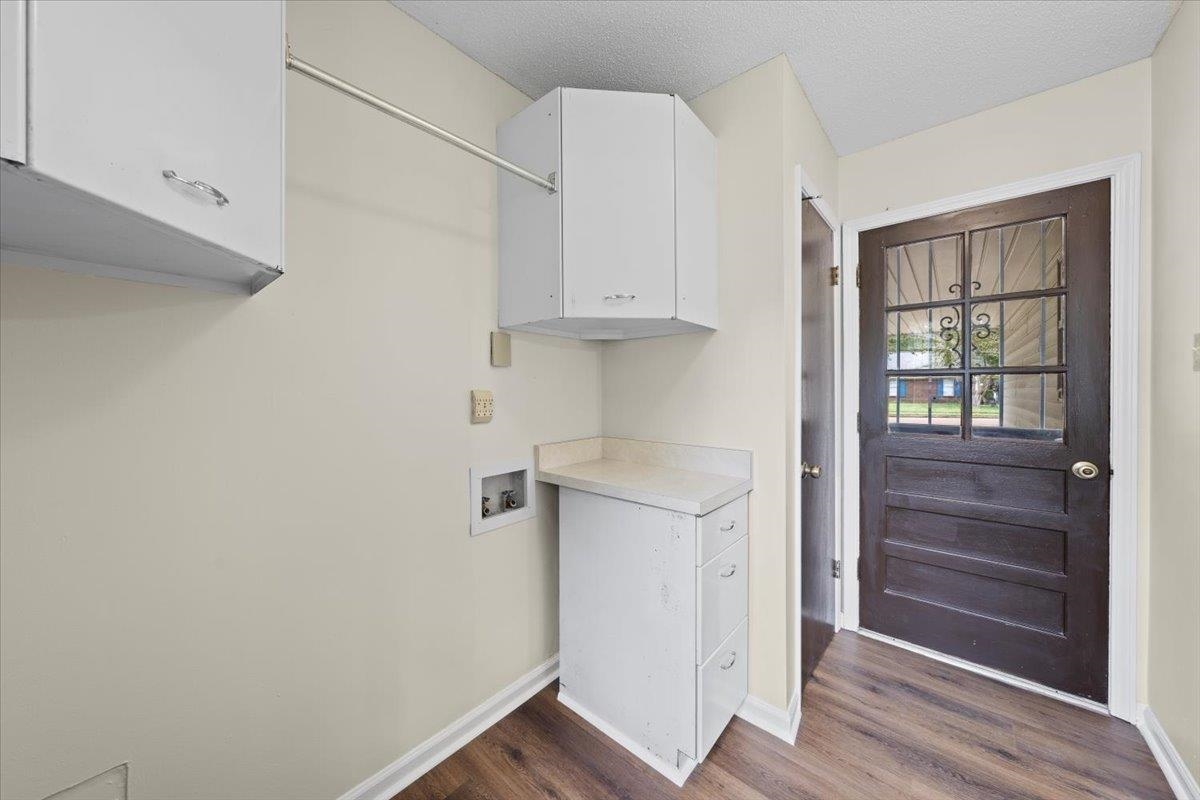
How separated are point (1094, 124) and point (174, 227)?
2.80 meters

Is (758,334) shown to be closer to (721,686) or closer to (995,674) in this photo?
(721,686)

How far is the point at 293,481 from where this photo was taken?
1148 mm

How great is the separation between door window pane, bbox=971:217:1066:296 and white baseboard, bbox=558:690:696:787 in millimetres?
2209

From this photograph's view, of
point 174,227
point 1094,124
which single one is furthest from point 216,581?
point 1094,124

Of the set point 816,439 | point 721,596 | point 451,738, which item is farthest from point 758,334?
point 451,738

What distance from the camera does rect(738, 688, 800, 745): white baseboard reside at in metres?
1.57

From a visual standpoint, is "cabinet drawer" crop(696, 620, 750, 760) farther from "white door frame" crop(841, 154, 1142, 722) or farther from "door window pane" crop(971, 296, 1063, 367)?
"door window pane" crop(971, 296, 1063, 367)

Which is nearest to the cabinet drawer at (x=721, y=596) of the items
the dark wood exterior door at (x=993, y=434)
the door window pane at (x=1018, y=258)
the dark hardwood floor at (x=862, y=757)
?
the dark hardwood floor at (x=862, y=757)

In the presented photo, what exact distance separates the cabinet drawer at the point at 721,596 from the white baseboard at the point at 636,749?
14.7 inches

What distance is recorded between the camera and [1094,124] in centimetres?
166

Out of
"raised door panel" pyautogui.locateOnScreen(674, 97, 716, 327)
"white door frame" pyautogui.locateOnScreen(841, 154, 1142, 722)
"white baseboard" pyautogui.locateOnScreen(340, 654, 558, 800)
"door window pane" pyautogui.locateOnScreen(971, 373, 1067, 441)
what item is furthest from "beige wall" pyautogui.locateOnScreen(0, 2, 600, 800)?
"white door frame" pyautogui.locateOnScreen(841, 154, 1142, 722)

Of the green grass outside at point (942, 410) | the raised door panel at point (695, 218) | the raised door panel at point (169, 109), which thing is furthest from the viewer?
the green grass outside at point (942, 410)

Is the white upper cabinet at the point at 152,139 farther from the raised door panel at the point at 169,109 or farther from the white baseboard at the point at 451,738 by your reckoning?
the white baseboard at the point at 451,738

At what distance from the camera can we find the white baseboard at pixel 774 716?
61.8 inches
